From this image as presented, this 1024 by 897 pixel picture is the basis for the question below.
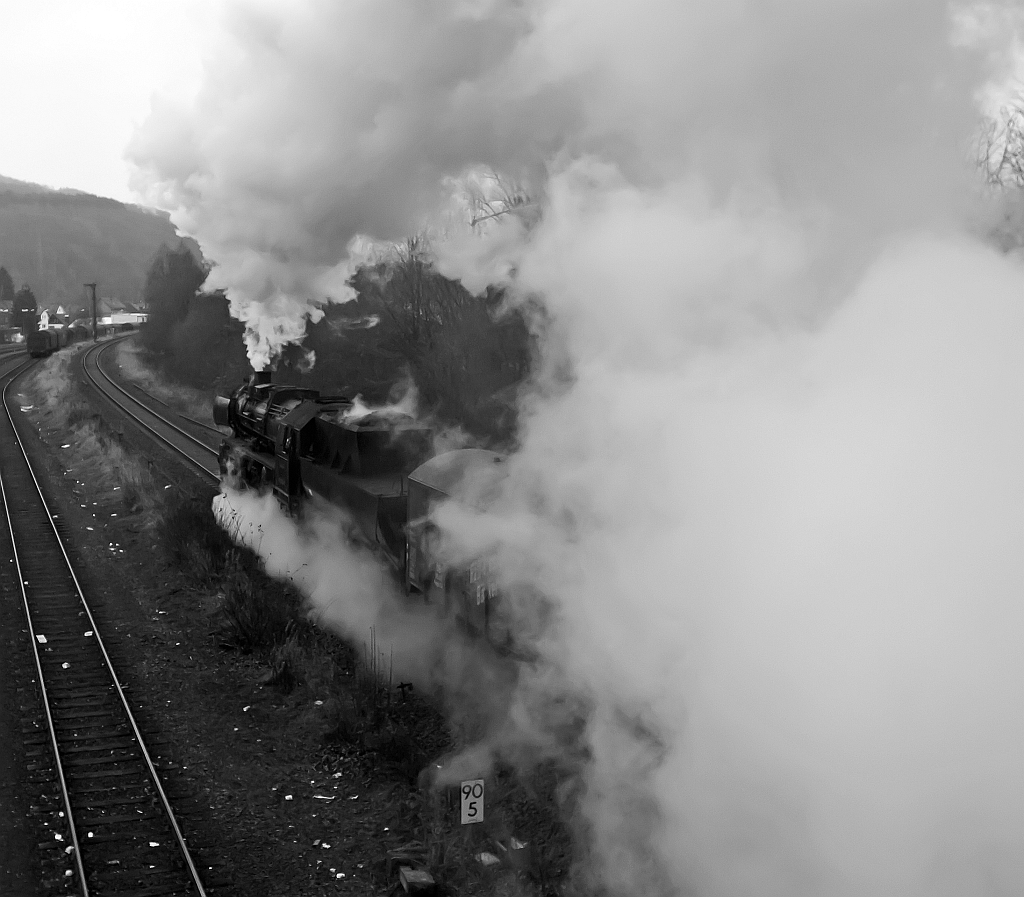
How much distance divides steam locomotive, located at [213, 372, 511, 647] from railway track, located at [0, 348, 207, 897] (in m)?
2.88

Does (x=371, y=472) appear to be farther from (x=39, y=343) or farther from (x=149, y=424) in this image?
(x=39, y=343)

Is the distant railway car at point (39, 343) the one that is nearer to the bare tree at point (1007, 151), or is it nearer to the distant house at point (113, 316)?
the distant house at point (113, 316)

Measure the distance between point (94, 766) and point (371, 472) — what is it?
15.4 ft

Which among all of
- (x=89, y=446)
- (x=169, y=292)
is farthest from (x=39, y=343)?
(x=89, y=446)

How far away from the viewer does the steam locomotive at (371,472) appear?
8844 mm

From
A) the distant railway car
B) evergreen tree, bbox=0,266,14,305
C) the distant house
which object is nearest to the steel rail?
the distant railway car

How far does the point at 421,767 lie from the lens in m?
8.18

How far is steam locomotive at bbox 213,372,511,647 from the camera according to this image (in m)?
8.84

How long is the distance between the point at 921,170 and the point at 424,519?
5.21 m

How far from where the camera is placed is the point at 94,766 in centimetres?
826

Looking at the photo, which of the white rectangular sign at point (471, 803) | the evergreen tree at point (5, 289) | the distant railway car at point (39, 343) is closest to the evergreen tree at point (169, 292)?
the distant railway car at point (39, 343)

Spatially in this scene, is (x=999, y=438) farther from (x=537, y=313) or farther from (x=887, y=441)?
(x=537, y=313)

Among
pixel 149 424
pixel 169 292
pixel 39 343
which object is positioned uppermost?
pixel 169 292

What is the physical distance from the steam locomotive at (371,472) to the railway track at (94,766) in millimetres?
2880
